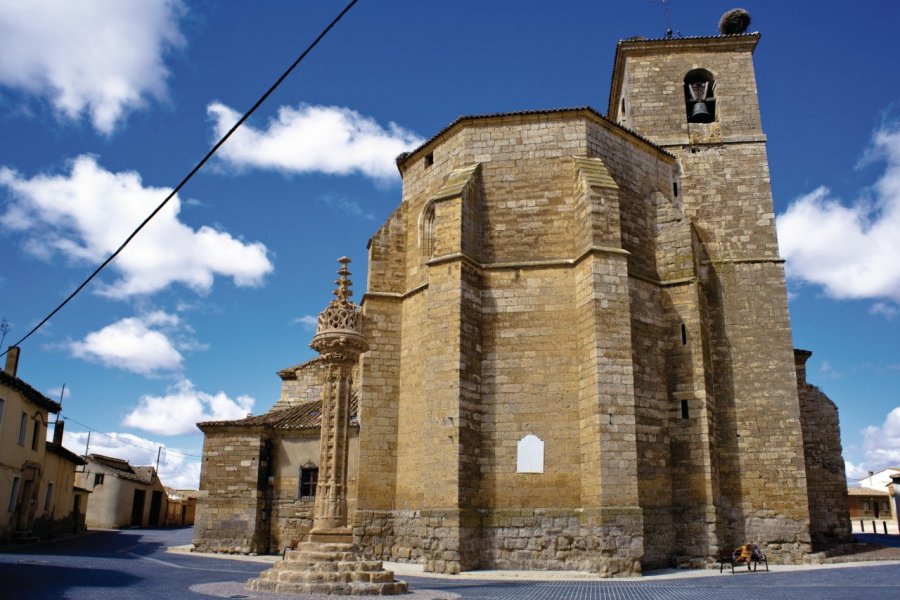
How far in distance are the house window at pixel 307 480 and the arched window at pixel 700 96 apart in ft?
46.5

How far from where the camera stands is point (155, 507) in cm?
4144

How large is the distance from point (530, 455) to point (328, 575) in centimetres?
599

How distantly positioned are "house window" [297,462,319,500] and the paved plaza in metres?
2.94

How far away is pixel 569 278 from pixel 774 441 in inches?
256

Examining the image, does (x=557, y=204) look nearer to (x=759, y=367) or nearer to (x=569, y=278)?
(x=569, y=278)

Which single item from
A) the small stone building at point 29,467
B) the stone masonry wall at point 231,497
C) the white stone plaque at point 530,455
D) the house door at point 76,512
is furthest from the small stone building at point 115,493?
the white stone plaque at point 530,455

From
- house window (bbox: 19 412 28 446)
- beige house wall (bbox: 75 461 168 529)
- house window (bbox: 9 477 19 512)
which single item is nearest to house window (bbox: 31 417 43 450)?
house window (bbox: 19 412 28 446)

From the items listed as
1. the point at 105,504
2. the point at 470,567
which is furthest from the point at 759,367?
the point at 105,504

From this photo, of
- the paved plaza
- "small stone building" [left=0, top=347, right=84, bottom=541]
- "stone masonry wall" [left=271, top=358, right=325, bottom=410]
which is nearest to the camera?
the paved plaza

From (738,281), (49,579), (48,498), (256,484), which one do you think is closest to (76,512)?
(48,498)

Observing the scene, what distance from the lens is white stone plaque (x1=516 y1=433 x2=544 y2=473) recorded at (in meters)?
14.4

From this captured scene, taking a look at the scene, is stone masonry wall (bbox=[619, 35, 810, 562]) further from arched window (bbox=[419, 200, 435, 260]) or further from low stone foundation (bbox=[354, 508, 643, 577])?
arched window (bbox=[419, 200, 435, 260])

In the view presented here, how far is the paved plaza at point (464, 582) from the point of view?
9219 millimetres

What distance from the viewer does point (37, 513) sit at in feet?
77.0
